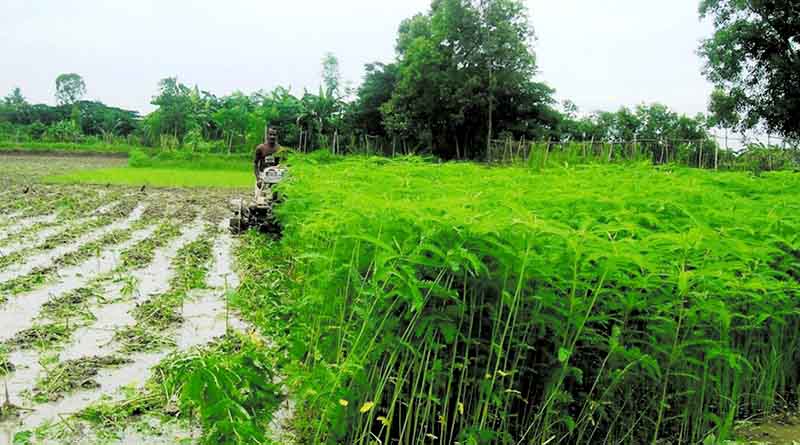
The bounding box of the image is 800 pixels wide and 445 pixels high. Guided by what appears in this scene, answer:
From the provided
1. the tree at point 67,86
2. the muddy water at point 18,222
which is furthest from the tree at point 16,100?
the muddy water at point 18,222

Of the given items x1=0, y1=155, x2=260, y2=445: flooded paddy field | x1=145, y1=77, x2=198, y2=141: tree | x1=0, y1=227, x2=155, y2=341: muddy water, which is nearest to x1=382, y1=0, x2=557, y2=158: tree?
x1=145, y1=77, x2=198, y2=141: tree

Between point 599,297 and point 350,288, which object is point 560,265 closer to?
point 599,297

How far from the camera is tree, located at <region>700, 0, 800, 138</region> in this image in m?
27.2

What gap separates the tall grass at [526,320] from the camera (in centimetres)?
359

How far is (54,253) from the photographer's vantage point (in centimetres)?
1078

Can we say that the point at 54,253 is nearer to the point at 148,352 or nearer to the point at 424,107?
the point at 148,352

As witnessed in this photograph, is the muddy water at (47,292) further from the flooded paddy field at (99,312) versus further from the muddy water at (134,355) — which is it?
the muddy water at (134,355)

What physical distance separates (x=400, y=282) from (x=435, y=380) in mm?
686

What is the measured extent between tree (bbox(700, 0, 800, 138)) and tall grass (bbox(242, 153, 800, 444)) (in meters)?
25.4

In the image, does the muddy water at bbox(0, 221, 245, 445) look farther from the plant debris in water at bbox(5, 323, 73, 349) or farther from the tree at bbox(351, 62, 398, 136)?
the tree at bbox(351, 62, 398, 136)

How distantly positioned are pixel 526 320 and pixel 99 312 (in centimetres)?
508

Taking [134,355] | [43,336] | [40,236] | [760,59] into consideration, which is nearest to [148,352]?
[134,355]

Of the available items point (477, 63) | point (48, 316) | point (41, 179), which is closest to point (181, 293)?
point (48, 316)

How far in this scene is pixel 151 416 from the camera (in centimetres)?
482
